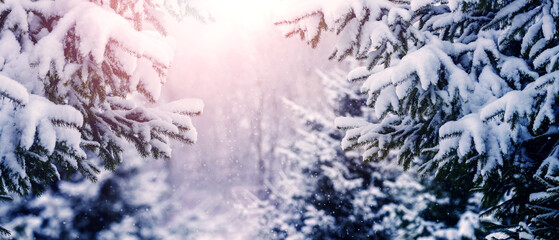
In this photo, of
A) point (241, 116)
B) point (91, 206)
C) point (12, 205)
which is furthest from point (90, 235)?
point (241, 116)

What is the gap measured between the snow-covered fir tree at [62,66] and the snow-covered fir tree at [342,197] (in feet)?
25.2

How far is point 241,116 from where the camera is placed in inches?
580

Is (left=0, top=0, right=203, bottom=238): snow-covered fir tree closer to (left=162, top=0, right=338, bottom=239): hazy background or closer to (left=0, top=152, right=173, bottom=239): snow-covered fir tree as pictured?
(left=0, top=152, right=173, bottom=239): snow-covered fir tree

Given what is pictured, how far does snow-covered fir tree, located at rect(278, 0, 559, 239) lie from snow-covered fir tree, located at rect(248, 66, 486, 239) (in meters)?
6.20

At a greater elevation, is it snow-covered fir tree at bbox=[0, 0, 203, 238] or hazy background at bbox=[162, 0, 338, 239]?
hazy background at bbox=[162, 0, 338, 239]

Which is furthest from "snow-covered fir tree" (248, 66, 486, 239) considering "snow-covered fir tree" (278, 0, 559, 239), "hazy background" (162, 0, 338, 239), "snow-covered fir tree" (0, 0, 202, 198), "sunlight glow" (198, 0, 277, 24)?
"snow-covered fir tree" (0, 0, 202, 198)

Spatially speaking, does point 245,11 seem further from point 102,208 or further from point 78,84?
point 78,84

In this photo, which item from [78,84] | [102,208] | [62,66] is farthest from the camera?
[102,208]

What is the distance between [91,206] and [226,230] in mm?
4201

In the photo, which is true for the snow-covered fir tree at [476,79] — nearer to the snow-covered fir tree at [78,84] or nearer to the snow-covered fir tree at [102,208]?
the snow-covered fir tree at [78,84]

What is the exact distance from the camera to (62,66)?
7.17ft

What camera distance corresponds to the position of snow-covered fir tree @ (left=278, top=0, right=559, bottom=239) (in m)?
2.32

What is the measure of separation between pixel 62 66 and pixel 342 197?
30.6ft

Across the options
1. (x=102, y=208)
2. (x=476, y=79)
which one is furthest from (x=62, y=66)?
(x=102, y=208)
